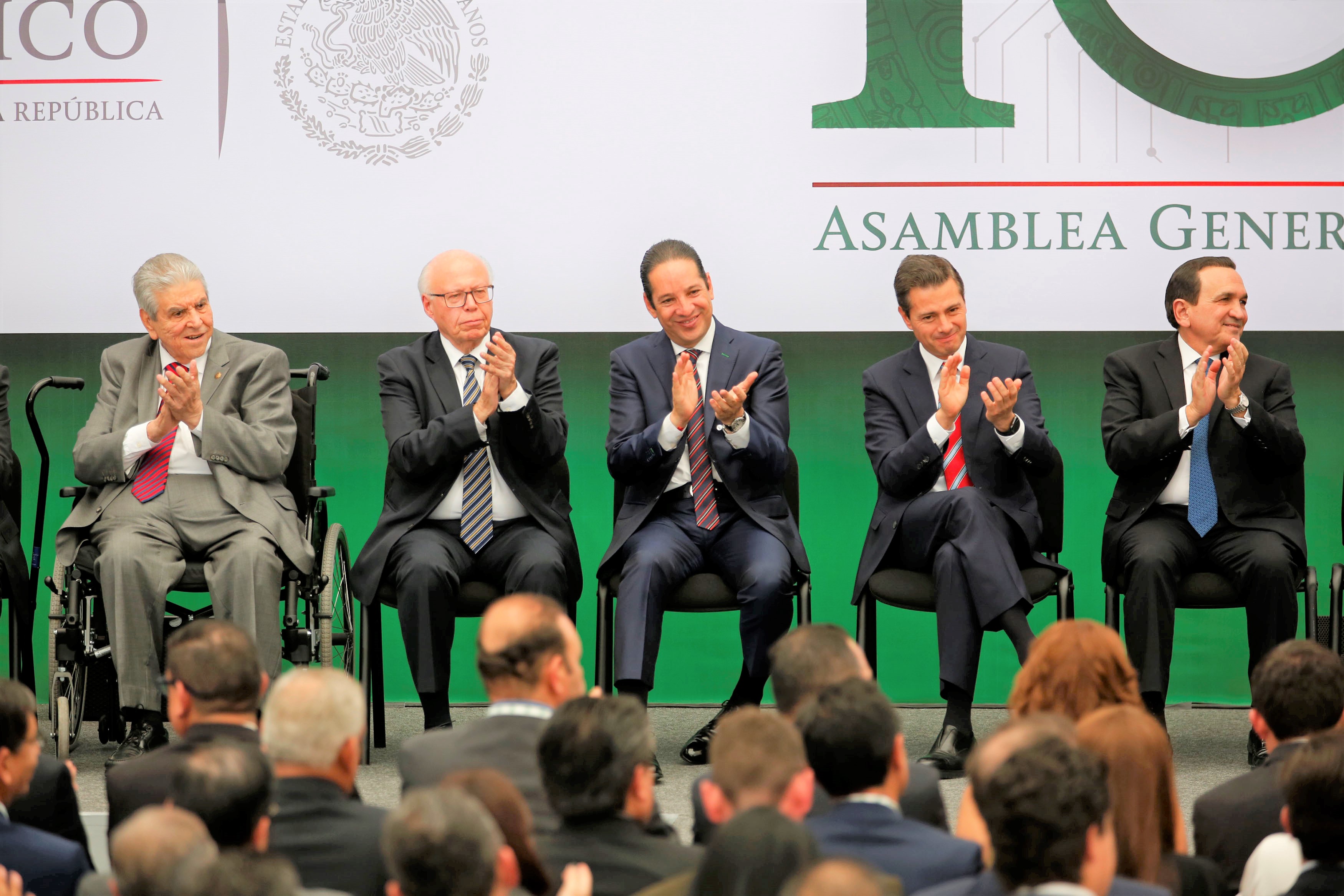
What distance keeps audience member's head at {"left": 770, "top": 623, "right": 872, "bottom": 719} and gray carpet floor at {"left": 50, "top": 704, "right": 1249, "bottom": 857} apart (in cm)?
95

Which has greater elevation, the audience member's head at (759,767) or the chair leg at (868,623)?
the audience member's head at (759,767)

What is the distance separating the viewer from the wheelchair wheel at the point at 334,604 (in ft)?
13.2

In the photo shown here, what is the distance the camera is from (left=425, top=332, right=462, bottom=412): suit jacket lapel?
4355 millimetres

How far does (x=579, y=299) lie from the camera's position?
4.92m

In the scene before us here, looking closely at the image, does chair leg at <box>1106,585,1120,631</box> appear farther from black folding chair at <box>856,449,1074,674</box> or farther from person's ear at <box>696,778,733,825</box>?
person's ear at <box>696,778,733,825</box>

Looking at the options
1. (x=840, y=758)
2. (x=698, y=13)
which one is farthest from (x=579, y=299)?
(x=840, y=758)

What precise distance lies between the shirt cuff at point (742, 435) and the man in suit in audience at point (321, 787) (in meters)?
2.04

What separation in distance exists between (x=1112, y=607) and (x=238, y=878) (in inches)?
121

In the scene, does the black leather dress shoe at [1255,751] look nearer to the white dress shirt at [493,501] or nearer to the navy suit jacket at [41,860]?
the white dress shirt at [493,501]

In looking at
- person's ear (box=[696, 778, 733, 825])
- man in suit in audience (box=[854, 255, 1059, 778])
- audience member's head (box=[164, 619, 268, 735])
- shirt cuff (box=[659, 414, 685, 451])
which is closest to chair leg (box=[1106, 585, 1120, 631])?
man in suit in audience (box=[854, 255, 1059, 778])

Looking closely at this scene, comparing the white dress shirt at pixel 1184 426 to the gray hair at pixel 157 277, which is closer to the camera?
the white dress shirt at pixel 1184 426

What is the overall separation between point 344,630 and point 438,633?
381 millimetres

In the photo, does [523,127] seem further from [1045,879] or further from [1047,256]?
[1045,879]

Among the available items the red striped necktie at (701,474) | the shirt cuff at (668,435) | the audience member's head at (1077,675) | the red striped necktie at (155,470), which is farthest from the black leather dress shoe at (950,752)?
the red striped necktie at (155,470)
